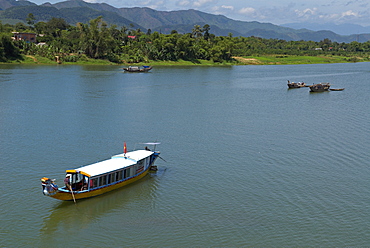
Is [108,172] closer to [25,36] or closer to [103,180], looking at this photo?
[103,180]

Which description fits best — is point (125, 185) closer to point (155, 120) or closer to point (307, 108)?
point (155, 120)

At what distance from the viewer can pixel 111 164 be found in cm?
2800

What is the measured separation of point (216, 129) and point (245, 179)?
582 inches

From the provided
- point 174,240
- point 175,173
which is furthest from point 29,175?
point 174,240

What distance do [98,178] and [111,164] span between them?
2.05 metres

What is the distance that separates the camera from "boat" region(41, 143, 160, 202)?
81.8 ft

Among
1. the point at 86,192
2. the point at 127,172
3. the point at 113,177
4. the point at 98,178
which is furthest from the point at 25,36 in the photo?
the point at 86,192

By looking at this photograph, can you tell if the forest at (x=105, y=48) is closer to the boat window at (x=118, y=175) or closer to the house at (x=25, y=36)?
A: the house at (x=25, y=36)

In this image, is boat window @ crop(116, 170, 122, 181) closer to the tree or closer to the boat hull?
the boat hull

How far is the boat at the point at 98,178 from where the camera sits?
24.9 m

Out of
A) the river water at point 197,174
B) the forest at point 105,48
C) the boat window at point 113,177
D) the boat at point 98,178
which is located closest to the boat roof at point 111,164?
the boat at point 98,178

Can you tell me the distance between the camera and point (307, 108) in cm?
5956

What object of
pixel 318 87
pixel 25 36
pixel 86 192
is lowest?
pixel 86 192

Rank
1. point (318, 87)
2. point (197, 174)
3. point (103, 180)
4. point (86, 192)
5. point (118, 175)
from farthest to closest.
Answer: point (318, 87)
point (197, 174)
point (118, 175)
point (103, 180)
point (86, 192)
